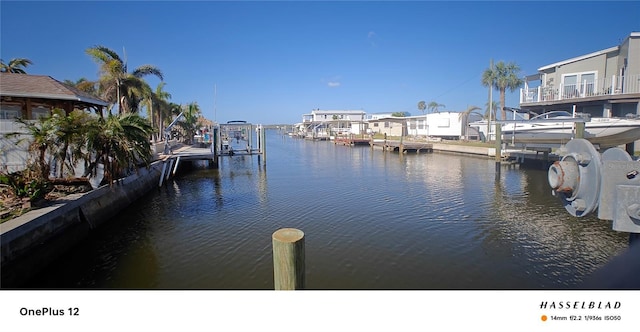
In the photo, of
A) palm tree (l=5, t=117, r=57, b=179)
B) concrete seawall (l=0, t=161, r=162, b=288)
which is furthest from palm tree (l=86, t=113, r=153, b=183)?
concrete seawall (l=0, t=161, r=162, b=288)

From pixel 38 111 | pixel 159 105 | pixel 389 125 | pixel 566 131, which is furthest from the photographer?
pixel 389 125

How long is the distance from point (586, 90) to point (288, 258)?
27465mm

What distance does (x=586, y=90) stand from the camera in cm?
2320

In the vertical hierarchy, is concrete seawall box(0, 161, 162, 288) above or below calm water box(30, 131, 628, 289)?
above

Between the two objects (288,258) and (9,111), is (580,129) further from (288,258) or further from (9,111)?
(9,111)

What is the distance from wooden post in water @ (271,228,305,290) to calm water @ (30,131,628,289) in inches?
113

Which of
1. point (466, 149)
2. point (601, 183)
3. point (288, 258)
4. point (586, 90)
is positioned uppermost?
point (586, 90)

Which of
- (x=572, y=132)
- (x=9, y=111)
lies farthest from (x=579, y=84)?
(x=9, y=111)

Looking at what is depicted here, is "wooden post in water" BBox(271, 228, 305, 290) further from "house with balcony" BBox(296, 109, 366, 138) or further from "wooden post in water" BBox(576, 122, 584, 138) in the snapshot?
"house with balcony" BBox(296, 109, 366, 138)

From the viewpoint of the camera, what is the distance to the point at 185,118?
4684cm

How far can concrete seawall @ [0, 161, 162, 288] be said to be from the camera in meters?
6.72

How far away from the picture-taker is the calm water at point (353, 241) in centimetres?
752
